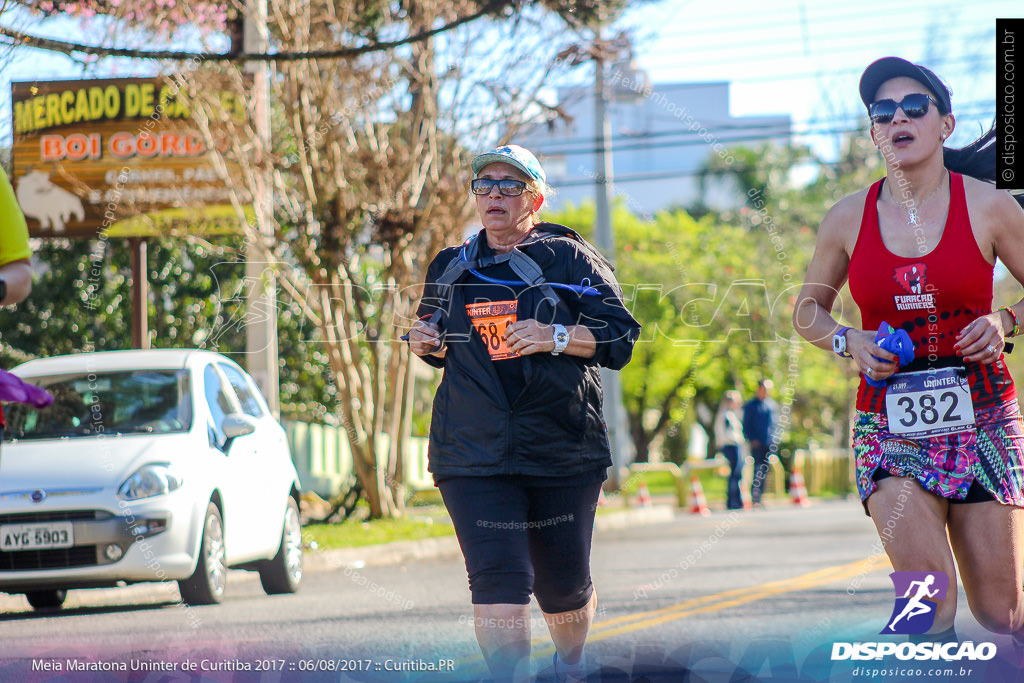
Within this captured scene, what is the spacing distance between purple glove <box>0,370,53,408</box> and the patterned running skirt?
8.25 feet

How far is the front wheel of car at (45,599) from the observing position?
8727mm

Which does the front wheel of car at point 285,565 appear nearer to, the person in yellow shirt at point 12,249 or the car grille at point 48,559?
the car grille at point 48,559

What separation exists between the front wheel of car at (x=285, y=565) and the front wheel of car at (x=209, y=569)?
811 mm

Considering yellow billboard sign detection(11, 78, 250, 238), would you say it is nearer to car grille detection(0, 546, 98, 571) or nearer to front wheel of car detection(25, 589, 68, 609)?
front wheel of car detection(25, 589, 68, 609)

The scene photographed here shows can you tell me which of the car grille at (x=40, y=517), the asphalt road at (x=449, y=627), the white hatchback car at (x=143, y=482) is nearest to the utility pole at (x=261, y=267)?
the asphalt road at (x=449, y=627)

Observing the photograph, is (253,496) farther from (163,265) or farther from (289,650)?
(163,265)

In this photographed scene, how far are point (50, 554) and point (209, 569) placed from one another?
97cm

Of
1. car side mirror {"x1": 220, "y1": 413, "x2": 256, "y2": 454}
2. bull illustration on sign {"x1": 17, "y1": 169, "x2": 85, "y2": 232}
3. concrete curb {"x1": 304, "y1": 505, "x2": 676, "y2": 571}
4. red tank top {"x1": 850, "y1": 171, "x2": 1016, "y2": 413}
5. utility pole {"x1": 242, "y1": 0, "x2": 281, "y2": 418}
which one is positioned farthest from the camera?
bull illustration on sign {"x1": 17, "y1": 169, "x2": 85, "y2": 232}

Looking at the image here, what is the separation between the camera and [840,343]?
436 cm

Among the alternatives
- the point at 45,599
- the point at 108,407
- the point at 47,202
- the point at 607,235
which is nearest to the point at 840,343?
the point at 108,407

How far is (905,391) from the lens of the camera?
13.8 ft

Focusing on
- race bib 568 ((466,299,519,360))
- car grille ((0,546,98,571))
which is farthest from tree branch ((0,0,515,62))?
race bib 568 ((466,299,519,360))

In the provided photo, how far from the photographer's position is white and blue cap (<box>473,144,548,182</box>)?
4.52 m

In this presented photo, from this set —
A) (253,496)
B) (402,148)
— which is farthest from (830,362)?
(253,496)
